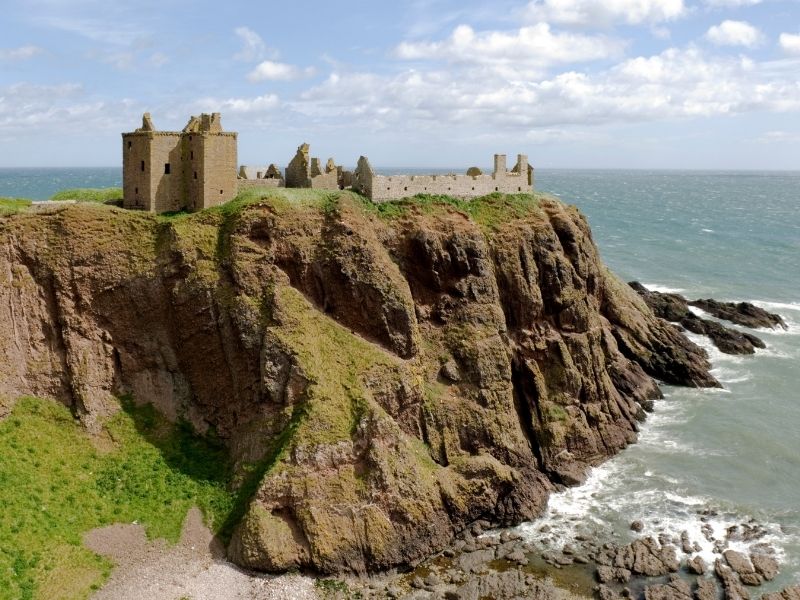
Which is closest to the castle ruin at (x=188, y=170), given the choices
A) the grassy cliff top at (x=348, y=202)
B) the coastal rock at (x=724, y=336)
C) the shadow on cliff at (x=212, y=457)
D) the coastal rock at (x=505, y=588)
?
the grassy cliff top at (x=348, y=202)

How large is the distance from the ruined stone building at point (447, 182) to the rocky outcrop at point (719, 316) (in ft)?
85.0

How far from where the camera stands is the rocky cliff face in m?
39.4

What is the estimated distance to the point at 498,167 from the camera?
57.5m

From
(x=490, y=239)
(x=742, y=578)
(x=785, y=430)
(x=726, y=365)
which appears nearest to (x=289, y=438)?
(x=490, y=239)

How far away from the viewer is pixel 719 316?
80.6m

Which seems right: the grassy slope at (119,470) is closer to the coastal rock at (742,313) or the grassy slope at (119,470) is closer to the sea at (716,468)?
the sea at (716,468)

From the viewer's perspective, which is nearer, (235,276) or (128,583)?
(128,583)

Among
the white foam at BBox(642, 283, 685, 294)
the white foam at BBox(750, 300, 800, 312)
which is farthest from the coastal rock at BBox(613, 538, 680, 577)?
the white foam at BBox(750, 300, 800, 312)

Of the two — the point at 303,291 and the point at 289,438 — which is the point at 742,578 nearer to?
the point at 289,438

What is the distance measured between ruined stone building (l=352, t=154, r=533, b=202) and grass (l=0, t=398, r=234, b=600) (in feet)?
64.0

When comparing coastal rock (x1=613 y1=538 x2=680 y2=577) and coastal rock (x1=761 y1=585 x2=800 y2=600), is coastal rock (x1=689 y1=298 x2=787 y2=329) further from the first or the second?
coastal rock (x1=761 y1=585 x2=800 y2=600)

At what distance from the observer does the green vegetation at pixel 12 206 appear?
42344mm

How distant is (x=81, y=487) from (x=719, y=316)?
6491cm

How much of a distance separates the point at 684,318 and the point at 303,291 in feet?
151
